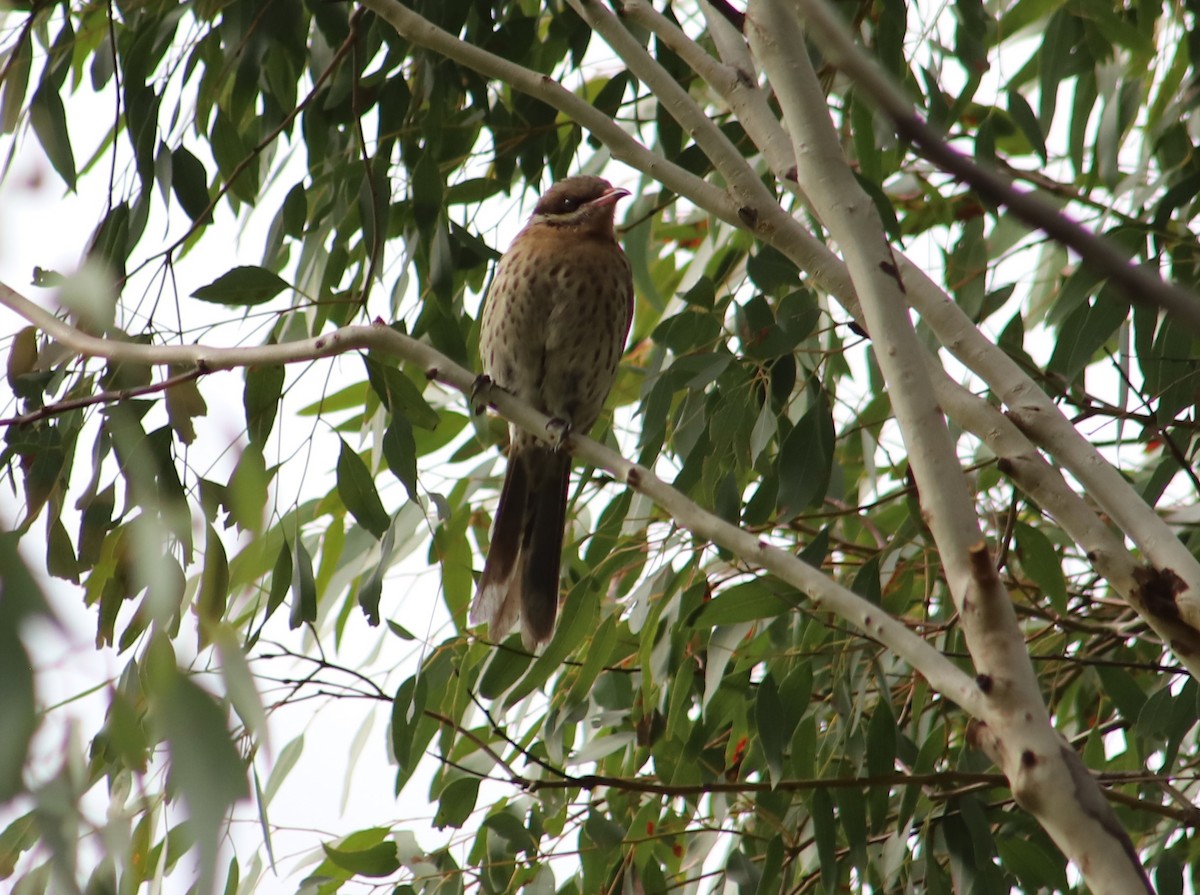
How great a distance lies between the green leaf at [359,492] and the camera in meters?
2.11

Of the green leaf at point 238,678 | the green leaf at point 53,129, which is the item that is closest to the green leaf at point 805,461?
the green leaf at point 238,678

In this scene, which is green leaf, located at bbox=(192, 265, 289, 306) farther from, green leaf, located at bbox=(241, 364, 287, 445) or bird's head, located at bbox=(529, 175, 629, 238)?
bird's head, located at bbox=(529, 175, 629, 238)

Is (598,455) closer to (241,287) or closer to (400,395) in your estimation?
(400,395)

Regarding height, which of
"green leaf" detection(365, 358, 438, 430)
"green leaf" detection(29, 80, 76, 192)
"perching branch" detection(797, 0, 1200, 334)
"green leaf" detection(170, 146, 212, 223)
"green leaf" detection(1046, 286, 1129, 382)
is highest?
"green leaf" detection(29, 80, 76, 192)

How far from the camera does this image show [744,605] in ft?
6.76

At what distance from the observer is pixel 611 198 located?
3.13 metres

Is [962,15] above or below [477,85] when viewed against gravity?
below

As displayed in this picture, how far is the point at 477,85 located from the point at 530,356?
87cm

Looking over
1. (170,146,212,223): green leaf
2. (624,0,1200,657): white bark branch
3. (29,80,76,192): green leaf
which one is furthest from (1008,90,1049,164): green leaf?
(29,80,76,192): green leaf

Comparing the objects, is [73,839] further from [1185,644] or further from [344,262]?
[344,262]

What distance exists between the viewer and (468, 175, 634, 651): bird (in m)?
2.94

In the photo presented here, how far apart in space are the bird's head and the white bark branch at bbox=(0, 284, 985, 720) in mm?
1447

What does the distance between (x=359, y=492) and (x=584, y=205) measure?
1312 mm

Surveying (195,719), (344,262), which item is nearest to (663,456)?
(344,262)
